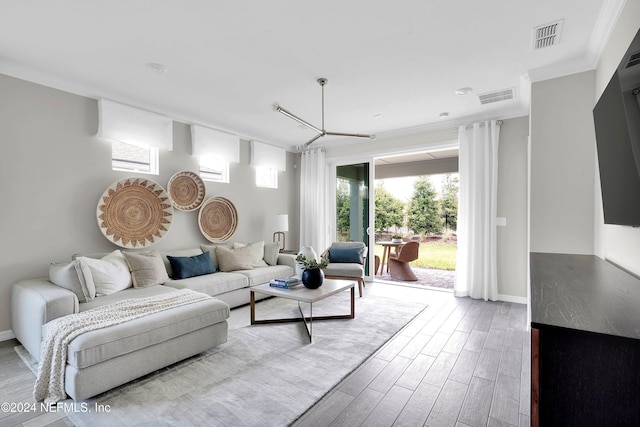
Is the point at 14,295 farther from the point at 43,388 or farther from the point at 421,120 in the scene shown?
the point at 421,120

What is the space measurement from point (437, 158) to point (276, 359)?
6.32 meters

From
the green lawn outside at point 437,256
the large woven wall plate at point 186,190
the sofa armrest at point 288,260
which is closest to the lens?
the large woven wall plate at point 186,190

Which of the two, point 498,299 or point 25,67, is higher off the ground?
point 25,67

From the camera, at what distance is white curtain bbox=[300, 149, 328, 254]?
20.2 feet

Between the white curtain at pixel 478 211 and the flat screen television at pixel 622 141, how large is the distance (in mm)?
2486

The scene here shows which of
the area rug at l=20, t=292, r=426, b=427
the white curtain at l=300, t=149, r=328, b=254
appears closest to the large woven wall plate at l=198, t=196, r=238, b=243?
the white curtain at l=300, t=149, r=328, b=254

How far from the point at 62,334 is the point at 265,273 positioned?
252cm

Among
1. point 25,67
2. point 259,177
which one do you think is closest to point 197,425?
point 25,67

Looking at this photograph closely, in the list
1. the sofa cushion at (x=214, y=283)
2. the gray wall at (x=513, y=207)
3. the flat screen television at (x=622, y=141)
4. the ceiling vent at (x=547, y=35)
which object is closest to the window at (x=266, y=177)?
the sofa cushion at (x=214, y=283)

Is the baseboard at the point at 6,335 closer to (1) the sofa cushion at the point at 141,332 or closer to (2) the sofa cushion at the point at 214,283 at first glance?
(2) the sofa cushion at the point at 214,283

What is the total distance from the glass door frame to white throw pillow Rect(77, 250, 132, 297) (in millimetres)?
3702

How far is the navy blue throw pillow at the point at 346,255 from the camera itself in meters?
5.15

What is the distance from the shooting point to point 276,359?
8.81 ft

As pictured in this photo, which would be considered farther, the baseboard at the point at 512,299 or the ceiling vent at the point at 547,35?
the baseboard at the point at 512,299
